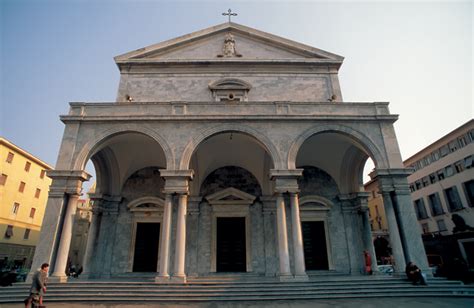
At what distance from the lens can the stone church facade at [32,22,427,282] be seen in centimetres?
975

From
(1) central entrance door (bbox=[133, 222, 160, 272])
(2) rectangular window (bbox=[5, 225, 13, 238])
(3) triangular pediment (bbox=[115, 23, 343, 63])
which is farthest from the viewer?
(2) rectangular window (bbox=[5, 225, 13, 238])

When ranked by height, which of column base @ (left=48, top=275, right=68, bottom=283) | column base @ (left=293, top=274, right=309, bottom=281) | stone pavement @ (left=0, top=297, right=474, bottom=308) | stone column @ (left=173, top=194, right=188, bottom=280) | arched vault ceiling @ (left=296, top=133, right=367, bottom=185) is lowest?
stone pavement @ (left=0, top=297, right=474, bottom=308)


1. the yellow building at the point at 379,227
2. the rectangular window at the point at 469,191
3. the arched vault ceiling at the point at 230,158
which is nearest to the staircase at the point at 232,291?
the arched vault ceiling at the point at 230,158

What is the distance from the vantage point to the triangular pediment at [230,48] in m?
15.6

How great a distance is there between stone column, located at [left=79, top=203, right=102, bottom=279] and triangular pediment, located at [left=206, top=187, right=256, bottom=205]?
5303mm

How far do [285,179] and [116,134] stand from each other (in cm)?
707

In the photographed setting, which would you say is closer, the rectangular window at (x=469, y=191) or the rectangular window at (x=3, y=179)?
the rectangular window at (x=469, y=191)

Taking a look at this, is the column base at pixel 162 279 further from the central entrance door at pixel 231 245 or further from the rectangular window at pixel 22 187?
the rectangular window at pixel 22 187

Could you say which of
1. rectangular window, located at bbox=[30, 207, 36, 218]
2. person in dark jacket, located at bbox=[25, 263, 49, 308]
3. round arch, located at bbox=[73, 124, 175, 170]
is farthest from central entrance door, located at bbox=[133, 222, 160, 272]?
rectangular window, located at bbox=[30, 207, 36, 218]

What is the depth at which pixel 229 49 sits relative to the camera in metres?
15.9

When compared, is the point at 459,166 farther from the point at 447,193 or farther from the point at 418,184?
the point at 418,184

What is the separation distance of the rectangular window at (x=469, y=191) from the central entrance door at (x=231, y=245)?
734 inches

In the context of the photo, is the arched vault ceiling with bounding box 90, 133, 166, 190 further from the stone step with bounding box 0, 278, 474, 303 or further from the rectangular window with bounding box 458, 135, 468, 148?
the rectangular window with bounding box 458, 135, 468, 148

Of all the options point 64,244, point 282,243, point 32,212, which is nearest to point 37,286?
point 64,244
